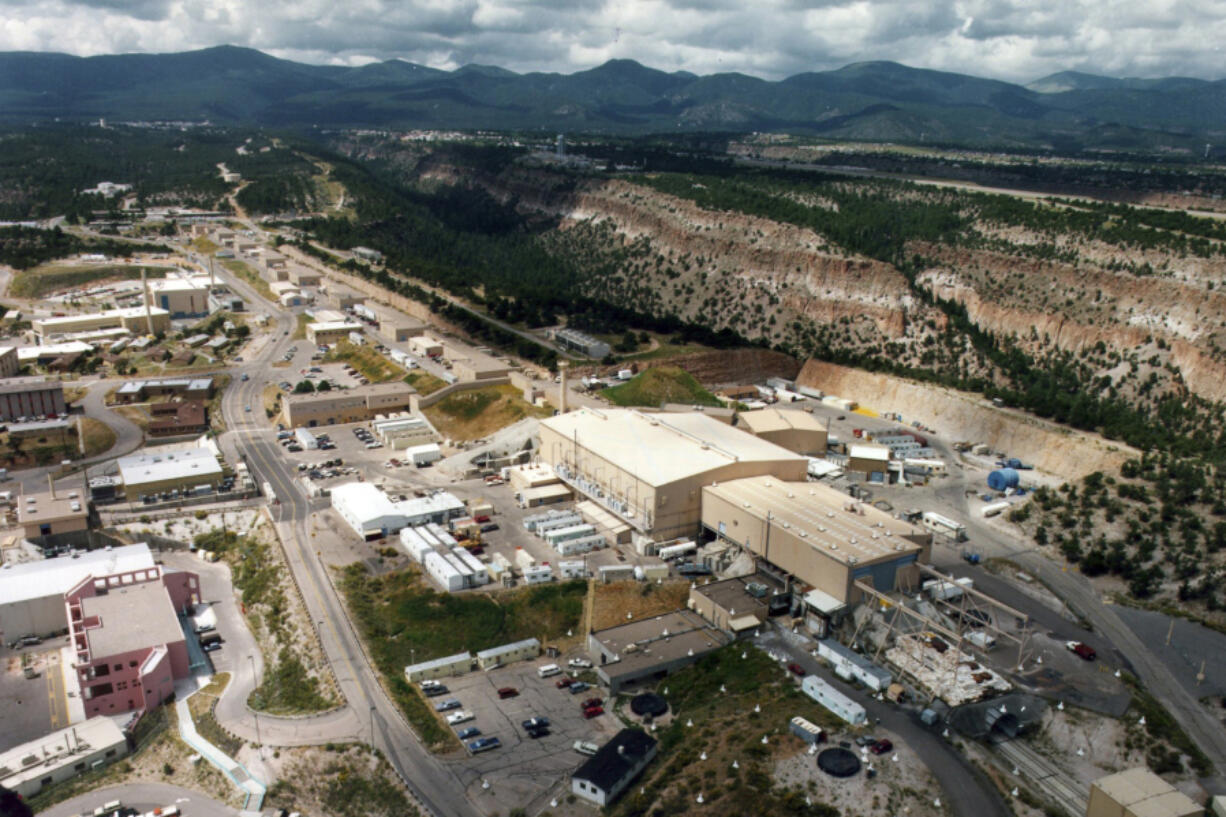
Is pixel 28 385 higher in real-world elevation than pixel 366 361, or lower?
higher

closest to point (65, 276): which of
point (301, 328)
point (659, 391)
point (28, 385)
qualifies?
point (301, 328)

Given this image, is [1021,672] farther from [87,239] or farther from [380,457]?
[87,239]

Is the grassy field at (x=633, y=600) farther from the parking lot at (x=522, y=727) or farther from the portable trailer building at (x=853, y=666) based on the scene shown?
the portable trailer building at (x=853, y=666)

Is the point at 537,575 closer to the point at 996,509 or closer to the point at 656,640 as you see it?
the point at 656,640

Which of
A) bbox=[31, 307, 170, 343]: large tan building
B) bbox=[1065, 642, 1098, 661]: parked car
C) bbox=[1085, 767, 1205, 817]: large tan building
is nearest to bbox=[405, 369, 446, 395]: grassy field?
bbox=[31, 307, 170, 343]: large tan building

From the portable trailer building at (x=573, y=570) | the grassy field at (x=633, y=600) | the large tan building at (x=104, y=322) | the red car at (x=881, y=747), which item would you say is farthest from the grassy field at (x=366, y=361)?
the red car at (x=881, y=747)

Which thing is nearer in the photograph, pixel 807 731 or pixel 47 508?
pixel 807 731

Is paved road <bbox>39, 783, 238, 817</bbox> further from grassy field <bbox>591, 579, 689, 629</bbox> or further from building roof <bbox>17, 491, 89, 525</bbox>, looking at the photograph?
building roof <bbox>17, 491, 89, 525</bbox>
